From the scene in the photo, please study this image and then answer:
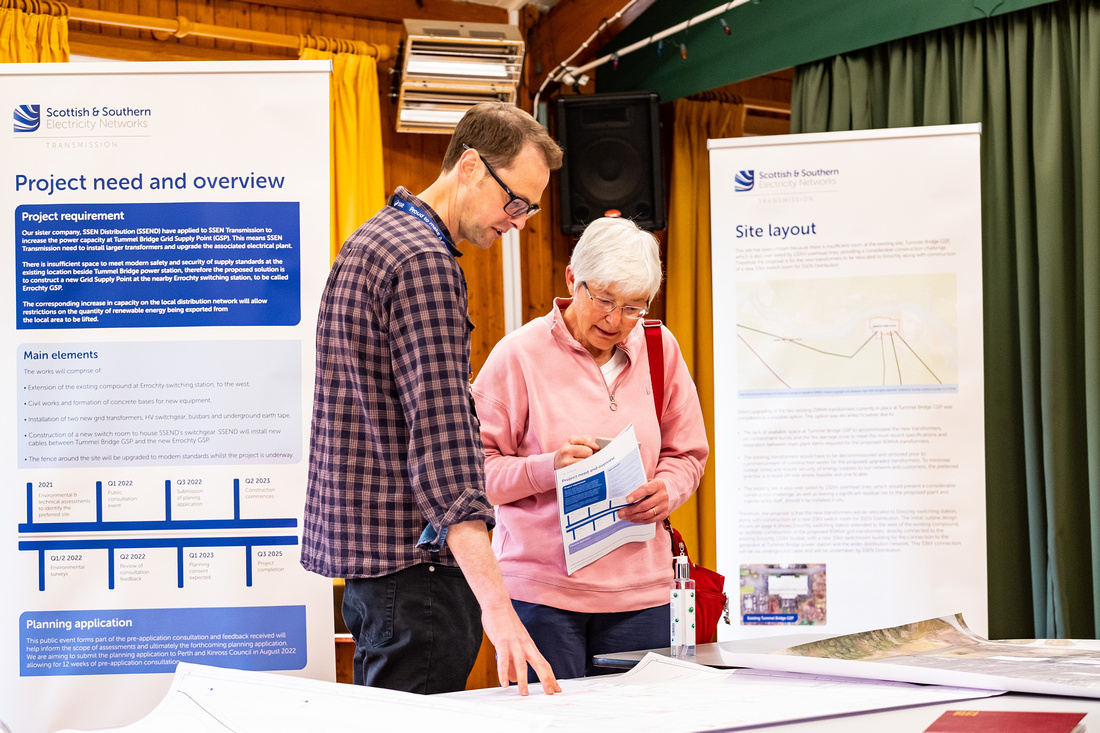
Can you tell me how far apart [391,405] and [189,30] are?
9.56 ft

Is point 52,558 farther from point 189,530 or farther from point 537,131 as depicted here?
point 537,131

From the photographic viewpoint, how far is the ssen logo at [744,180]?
9.93ft

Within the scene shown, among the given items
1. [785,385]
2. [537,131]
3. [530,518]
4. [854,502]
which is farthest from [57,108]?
[854,502]

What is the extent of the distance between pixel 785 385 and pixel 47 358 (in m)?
2.03

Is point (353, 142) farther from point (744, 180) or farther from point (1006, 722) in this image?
point (1006, 722)

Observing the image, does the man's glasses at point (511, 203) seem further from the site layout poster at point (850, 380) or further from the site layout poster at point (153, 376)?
the site layout poster at point (850, 380)

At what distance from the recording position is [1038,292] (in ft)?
9.61

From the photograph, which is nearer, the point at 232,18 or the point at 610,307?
the point at 610,307

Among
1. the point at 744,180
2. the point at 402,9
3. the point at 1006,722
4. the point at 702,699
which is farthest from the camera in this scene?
the point at 402,9

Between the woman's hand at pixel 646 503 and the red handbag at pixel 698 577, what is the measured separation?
7 cm

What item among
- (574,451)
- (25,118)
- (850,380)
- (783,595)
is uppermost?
(25,118)

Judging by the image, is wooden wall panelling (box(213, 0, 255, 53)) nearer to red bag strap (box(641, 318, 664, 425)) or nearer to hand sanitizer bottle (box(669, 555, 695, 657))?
red bag strap (box(641, 318, 664, 425))

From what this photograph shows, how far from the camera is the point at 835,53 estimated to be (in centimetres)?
336

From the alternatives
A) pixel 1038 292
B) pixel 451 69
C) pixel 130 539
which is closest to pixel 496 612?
pixel 130 539
